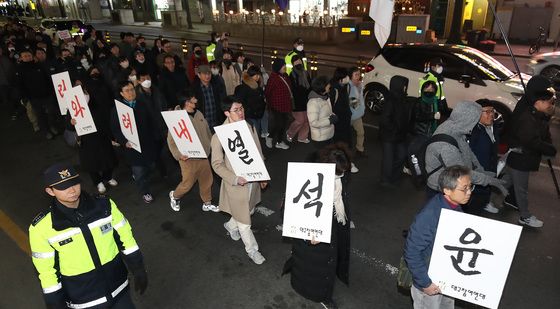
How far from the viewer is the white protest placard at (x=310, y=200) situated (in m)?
3.32

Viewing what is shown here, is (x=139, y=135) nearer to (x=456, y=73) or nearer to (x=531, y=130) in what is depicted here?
(x=531, y=130)

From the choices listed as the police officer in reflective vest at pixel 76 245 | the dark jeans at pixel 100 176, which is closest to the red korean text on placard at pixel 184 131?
the police officer in reflective vest at pixel 76 245

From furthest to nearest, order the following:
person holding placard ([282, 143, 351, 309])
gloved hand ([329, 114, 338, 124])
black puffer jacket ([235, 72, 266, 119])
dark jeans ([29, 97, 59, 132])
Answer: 1. dark jeans ([29, 97, 59, 132])
2. black puffer jacket ([235, 72, 266, 119])
3. gloved hand ([329, 114, 338, 124])
4. person holding placard ([282, 143, 351, 309])

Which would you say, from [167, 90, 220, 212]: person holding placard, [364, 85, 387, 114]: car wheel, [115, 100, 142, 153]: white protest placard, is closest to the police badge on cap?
[167, 90, 220, 212]: person holding placard

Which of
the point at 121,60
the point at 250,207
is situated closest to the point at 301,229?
the point at 250,207

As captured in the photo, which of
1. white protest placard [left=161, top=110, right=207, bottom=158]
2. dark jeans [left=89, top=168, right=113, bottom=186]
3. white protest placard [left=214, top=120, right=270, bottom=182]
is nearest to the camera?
white protest placard [left=214, top=120, right=270, bottom=182]

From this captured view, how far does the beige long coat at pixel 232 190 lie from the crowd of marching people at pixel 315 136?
12mm

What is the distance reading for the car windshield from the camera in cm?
835

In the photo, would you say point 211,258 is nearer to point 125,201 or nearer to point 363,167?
point 125,201

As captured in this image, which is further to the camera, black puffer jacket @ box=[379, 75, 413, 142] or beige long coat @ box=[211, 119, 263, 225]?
black puffer jacket @ box=[379, 75, 413, 142]

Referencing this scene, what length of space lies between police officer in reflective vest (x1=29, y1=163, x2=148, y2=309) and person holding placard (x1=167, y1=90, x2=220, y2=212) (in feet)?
7.60

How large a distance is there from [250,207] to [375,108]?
20.7 ft

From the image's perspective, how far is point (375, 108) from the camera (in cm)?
1000

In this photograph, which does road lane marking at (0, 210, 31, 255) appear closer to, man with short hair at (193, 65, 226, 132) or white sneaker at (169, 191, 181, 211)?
white sneaker at (169, 191, 181, 211)
